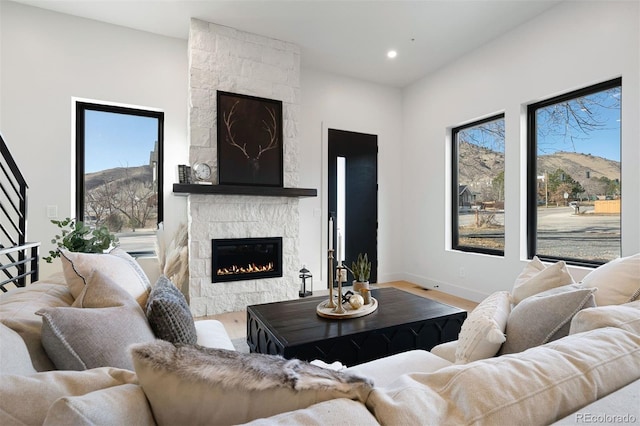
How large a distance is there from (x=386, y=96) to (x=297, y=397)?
16.3 ft

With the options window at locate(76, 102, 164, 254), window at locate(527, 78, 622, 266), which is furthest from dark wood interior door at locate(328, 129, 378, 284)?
window at locate(76, 102, 164, 254)

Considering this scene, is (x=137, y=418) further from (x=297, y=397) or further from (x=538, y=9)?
(x=538, y=9)

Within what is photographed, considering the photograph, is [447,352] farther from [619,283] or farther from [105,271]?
[105,271]

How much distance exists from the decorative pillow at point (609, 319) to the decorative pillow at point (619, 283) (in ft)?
1.33

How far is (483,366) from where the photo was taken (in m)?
0.62

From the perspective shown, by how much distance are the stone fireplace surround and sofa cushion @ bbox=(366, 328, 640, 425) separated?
3.06 meters

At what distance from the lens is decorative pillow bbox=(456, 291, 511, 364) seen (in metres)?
1.08

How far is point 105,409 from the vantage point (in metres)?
0.48

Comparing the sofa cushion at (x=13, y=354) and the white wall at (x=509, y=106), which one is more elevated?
the white wall at (x=509, y=106)

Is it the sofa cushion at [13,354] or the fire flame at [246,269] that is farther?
the fire flame at [246,269]

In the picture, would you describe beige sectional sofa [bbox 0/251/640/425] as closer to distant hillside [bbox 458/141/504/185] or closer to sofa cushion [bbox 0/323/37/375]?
sofa cushion [bbox 0/323/37/375]

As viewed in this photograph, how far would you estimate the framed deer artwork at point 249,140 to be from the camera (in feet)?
11.2

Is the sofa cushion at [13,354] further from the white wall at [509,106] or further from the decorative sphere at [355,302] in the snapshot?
the white wall at [509,106]

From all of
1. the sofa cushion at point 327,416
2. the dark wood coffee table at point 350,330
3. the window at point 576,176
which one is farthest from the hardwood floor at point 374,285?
the sofa cushion at point 327,416
